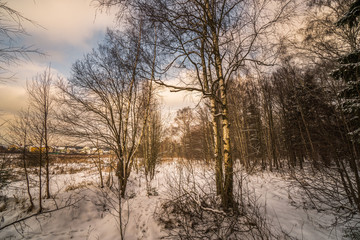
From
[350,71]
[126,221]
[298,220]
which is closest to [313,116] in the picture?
[350,71]

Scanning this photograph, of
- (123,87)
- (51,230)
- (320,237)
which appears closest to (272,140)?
(320,237)

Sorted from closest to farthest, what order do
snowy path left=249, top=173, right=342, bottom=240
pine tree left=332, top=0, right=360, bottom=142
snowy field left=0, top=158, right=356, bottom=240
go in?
snowy path left=249, top=173, right=342, bottom=240, snowy field left=0, top=158, right=356, bottom=240, pine tree left=332, top=0, right=360, bottom=142

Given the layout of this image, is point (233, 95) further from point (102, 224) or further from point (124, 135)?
point (102, 224)

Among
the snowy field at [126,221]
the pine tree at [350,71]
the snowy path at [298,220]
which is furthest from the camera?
the pine tree at [350,71]

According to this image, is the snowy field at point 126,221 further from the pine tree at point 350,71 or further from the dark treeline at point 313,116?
the pine tree at point 350,71

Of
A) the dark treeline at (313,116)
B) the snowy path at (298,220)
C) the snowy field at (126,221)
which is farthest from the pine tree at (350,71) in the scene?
the snowy field at (126,221)

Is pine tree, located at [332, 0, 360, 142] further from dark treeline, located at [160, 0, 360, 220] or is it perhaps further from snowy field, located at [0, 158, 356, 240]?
snowy field, located at [0, 158, 356, 240]

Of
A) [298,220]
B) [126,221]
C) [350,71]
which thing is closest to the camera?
[298,220]

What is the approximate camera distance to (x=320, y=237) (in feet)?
10.3

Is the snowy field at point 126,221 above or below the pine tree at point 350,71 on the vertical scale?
below

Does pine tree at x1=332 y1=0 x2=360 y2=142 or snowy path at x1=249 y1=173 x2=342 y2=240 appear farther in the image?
pine tree at x1=332 y1=0 x2=360 y2=142

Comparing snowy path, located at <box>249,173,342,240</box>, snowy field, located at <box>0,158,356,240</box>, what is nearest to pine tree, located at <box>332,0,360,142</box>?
snowy path, located at <box>249,173,342,240</box>

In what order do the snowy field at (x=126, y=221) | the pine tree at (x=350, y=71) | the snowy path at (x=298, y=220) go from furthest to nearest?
the pine tree at (x=350, y=71) < the snowy field at (x=126, y=221) < the snowy path at (x=298, y=220)

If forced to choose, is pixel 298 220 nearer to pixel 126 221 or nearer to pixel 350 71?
pixel 126 221
